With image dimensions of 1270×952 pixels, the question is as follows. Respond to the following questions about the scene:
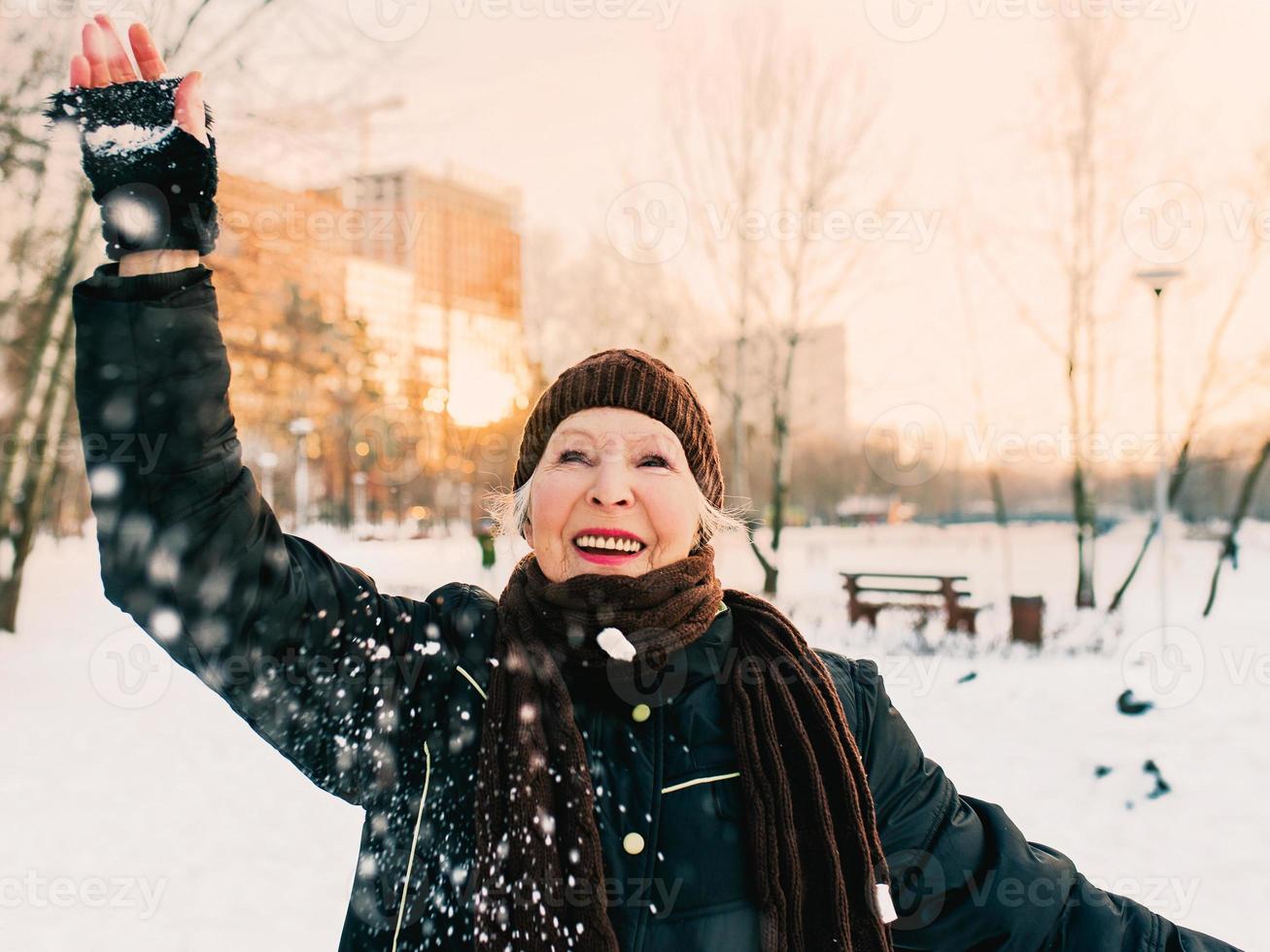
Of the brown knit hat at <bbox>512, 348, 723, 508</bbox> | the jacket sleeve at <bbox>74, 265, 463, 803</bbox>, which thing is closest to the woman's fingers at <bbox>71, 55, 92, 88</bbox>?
the jacket sleeve at <bbox>74, 265, 463, 803</bbox>

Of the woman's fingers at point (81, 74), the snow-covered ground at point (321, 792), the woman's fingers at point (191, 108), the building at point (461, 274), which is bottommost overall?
the snow-covered ground at point (321, 792)

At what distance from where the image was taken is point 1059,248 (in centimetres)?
1288

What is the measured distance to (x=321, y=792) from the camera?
19.4ft

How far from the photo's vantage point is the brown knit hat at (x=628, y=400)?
5.57 ft

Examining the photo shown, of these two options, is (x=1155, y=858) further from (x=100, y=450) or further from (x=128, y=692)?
(x=128, y=692)

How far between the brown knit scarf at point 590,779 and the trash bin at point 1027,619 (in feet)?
30.7

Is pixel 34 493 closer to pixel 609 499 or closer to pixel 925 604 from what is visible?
pixel 925 604

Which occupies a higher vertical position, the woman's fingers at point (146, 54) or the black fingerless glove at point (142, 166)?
the woman's fingers at point (146, 54)

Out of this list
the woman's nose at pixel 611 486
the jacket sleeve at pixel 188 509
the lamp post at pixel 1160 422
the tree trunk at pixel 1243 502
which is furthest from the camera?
the tree trunk at pixel 1243 502

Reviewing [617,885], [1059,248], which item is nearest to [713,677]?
[617,885]

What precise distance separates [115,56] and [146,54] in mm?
43

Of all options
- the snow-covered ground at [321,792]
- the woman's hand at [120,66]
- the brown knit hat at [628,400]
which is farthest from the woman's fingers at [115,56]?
the snow-covered ground at [321,792]

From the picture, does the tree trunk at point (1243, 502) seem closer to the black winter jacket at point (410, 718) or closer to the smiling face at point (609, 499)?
the black winter jacket at point (410, 718)

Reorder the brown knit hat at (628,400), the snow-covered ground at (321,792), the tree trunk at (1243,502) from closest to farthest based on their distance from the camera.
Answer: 1. the brown knit hat at (628,400)
2. the snow-covered ground at (321,792)
3. the tree trunk at (1243,502)
